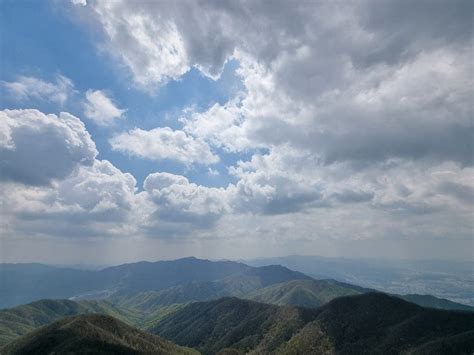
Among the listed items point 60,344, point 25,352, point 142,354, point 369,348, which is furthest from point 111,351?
point 369,348

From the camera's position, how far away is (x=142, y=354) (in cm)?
18800

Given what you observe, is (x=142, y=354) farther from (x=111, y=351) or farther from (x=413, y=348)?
(x=413, y=348)

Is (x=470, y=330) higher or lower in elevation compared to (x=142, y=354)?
higher

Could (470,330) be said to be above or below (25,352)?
above

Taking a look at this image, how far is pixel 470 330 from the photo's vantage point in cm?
18400

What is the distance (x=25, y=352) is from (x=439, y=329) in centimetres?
22355

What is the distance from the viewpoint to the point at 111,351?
182 metres

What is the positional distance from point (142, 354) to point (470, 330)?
553 ft

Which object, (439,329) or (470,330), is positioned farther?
(439,329)

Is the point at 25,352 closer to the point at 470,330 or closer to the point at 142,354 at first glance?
the point at 142,354

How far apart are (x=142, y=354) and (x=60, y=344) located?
42.7m

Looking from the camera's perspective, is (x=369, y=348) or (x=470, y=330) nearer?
(x=470, y=330)

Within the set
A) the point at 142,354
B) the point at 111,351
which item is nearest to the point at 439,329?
the point at 142,354

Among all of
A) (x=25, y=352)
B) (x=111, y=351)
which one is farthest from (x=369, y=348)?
(x=25, y=352)
